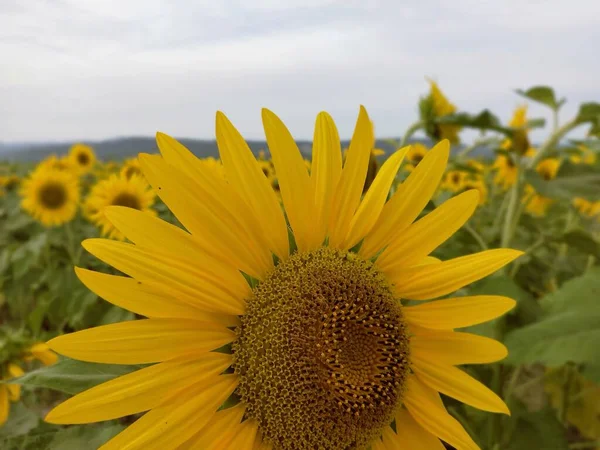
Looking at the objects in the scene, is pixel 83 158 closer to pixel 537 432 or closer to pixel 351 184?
pixel 537 432

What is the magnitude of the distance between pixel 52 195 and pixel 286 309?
3.23 m

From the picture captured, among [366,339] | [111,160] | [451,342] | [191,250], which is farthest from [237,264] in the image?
[111,160]

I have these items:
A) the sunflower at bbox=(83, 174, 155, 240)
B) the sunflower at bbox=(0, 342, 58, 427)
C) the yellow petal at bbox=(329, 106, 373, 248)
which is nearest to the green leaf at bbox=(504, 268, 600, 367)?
the yellow petal at bbox=(329, 106, 373, 248)

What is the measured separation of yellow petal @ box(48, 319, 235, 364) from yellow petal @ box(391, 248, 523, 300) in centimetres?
32

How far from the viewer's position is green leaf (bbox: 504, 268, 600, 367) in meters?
1.21

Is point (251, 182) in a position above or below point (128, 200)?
above

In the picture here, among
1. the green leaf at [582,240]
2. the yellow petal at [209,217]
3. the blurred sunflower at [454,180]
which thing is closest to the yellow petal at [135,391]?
the yellow petal at [209,217]

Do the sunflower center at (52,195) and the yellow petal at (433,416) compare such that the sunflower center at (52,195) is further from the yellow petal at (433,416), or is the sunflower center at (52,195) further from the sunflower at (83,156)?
the yellow petal at (433,416)

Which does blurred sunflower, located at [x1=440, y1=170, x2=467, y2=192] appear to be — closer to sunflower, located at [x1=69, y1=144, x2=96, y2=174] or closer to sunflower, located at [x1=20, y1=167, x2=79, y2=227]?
sunflower, located at [x1=20, y1=167, x2=79, y2=227]

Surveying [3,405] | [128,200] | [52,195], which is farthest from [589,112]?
[52,195]

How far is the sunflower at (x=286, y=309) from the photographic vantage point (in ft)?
2.31

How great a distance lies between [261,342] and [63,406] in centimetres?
28

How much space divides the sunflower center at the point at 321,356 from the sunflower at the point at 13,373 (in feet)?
2.76

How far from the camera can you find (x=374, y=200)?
84 centimetres
